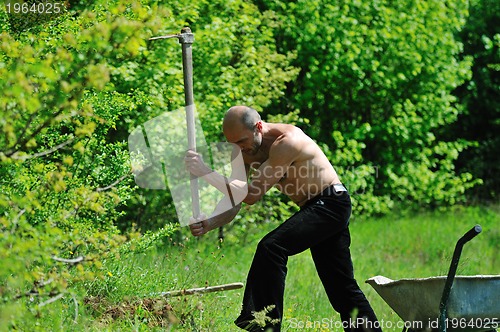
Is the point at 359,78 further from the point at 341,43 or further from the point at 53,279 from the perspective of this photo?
the point at 53,279

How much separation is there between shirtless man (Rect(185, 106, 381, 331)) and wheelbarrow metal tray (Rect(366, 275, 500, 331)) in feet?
1.13

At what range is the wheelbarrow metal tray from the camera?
472 cm

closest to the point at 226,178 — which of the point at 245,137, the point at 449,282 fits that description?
the point at 245,137

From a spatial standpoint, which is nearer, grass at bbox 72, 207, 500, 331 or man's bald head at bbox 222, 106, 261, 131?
man's bald head at bbox 222, 106, 261, 131

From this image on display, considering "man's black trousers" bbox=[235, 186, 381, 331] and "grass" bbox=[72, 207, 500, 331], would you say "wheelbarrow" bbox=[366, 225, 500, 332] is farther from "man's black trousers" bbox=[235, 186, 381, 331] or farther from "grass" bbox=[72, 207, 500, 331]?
"grass" bbox=[72, 207, 500, 331]

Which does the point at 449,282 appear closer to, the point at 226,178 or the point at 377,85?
the point at 226,178

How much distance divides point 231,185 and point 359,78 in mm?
7229

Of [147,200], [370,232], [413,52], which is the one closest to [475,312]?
[147,200]

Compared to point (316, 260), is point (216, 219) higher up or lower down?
higher up

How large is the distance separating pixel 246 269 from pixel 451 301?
3.63 meters

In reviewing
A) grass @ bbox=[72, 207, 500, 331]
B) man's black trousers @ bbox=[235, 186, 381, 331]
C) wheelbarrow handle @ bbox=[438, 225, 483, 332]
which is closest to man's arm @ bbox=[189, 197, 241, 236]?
grass @ bbox=[72, 207, 500, 331]

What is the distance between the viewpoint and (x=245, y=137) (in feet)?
17.2

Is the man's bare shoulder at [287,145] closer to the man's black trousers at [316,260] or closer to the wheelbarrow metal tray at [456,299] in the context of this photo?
the man's black trousers at [316,260]

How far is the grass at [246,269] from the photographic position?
5.31 meters
